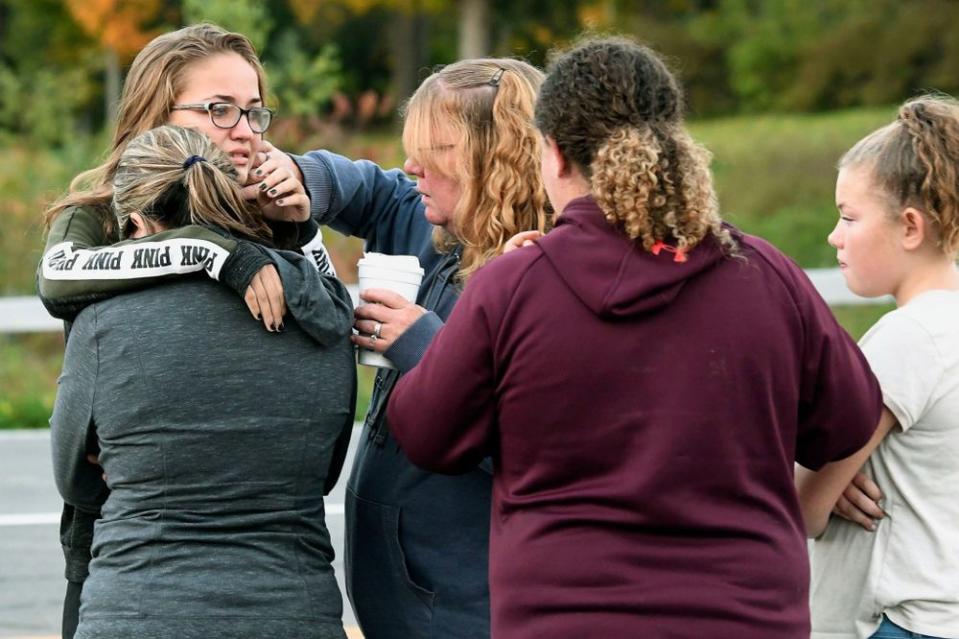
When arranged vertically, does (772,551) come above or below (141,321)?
below

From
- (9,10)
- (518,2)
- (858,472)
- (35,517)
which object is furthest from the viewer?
(9,10)

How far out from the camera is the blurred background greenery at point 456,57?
12695mm

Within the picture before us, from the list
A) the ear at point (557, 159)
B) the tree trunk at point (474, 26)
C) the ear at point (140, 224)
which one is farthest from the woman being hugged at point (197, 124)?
the tree trunk at point (474, 26)

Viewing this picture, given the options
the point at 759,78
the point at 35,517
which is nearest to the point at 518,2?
the point at 759,78

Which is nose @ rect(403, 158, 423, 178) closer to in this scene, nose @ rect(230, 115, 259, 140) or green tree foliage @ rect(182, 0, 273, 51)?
nose @ rect(230, 115, 259, 140)

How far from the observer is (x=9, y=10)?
4206 cm

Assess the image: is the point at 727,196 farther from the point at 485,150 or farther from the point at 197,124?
the point at 485,150

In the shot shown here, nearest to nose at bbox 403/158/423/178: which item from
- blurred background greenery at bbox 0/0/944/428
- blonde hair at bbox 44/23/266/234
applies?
blurred background greenery at bbox 0/0/944/428

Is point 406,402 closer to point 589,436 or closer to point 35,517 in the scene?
point 589,436

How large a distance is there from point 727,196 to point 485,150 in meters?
17.2

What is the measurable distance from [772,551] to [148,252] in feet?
3.89

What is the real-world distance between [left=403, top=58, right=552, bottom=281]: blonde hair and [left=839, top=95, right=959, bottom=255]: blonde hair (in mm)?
663

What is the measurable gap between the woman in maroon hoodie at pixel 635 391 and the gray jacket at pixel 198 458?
0.97ft

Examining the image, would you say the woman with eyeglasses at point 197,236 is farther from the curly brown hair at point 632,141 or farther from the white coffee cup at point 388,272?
the curly brown hair at point 632,141
